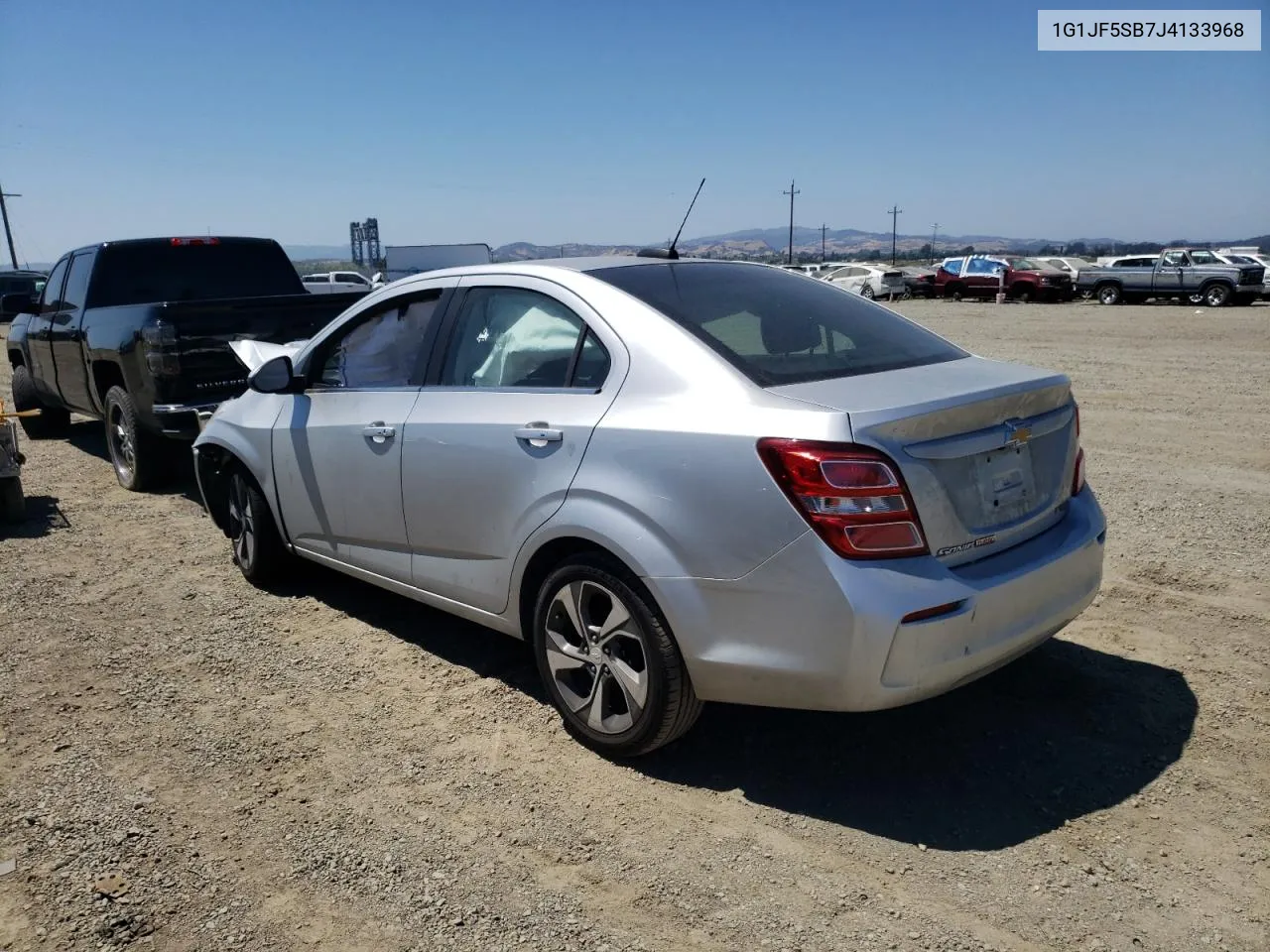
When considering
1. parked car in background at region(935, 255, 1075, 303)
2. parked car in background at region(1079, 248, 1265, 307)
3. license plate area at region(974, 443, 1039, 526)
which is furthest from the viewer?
parked car in background at region(935, 255, 1075, 303)

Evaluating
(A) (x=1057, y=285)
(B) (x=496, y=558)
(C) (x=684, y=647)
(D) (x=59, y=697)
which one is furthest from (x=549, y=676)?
(A) (x=1057, y=285)

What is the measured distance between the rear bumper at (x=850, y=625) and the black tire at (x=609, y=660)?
0.09 meters

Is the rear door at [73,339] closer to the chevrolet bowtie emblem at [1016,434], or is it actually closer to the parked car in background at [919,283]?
the chevrolet bowtie emblem at [1016,434]

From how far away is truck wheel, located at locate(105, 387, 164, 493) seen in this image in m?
7.44

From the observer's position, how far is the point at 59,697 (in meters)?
4.12

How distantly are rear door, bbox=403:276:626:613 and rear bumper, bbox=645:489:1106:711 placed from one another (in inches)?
26.9

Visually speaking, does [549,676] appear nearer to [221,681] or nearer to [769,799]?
[769,799]

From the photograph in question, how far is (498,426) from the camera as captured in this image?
3.63 metres

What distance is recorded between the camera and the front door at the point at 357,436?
417 cm

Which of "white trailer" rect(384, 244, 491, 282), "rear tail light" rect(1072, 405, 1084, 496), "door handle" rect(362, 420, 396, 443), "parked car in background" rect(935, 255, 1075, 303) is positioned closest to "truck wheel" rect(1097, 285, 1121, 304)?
"parked car in background" rect(935, 255, 1075, 303)

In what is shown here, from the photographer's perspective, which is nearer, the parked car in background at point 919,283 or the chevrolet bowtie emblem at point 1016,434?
the chevrolet bowtie emblem at point 1016,434

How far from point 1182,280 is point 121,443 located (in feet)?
96.7

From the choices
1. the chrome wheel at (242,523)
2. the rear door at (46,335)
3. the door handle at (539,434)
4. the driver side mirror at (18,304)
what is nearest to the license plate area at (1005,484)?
the door handle at (539,434)

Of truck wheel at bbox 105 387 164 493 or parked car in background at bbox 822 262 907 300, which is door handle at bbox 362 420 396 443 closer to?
truck wheel at bbox 105 387 164 493
